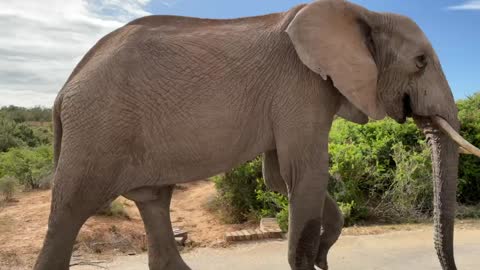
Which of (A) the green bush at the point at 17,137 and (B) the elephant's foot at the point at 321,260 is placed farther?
(A) the green bush at the point at 17,137

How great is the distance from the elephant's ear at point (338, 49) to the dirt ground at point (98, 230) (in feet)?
14.9

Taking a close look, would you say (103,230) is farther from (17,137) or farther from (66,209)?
(17,137)

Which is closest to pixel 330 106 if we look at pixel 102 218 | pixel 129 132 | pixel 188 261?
pixel 129 132

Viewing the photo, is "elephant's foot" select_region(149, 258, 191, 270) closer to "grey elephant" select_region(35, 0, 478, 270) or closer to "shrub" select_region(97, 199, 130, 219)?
"grey elephant" select_region(35, 0, 478, 270)

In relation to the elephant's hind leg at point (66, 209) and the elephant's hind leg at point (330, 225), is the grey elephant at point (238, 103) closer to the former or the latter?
the elephant's hind leg at point (66, 209)

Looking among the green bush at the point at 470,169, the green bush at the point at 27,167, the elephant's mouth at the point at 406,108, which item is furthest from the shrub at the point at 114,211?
the green bush at the point at 470,169

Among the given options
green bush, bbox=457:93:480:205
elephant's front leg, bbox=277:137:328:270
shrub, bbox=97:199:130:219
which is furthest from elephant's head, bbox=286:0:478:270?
shrub, bbox=97:199:130:219

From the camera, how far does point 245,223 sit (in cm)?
886

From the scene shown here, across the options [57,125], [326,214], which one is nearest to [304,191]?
[326,214]

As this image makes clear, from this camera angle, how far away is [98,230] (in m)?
7.63

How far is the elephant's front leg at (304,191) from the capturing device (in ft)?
10.5

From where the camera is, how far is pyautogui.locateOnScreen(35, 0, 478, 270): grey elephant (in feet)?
9.91

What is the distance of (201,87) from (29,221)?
6.95 m

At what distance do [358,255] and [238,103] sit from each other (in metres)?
3.67
